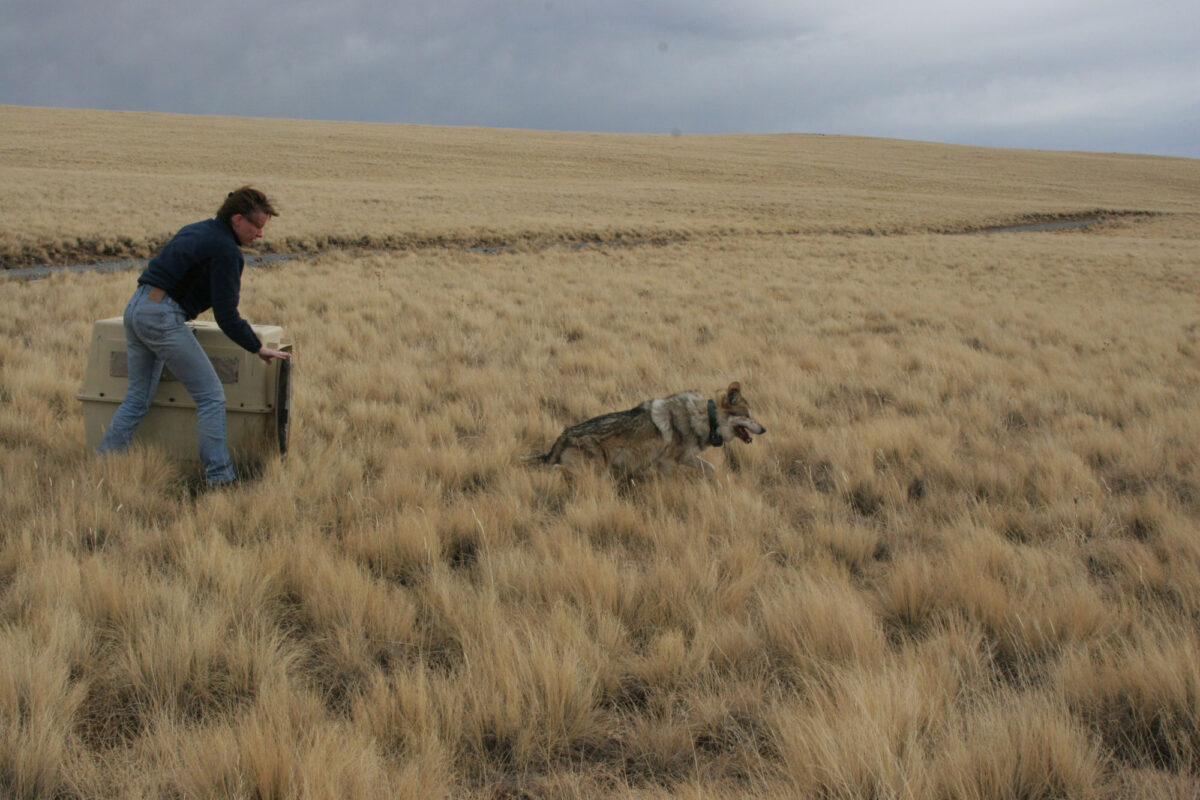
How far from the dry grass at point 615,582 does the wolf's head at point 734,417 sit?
313mm

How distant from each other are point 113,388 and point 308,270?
13.9 m

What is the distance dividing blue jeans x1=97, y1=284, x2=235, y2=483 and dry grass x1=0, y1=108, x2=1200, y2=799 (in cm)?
32

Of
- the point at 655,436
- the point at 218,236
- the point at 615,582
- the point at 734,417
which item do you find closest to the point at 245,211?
the point at 218,236

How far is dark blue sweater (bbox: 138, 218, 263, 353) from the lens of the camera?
4750mm

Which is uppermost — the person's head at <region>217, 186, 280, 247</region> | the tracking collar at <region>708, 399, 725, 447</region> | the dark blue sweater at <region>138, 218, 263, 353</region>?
the person's head at <region>217, 186, 280, 247</region>

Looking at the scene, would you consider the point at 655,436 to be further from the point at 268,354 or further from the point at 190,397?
the point at 190,397

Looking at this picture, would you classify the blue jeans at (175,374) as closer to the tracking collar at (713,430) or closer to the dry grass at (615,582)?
the dry grass at (615,582)

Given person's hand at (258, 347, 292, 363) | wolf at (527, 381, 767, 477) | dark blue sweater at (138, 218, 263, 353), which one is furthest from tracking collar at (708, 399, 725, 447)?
dark blue sweater at (138, 218, 263, 353)

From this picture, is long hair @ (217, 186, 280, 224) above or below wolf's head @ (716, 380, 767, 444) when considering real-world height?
above

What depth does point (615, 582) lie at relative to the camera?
3.66 metres

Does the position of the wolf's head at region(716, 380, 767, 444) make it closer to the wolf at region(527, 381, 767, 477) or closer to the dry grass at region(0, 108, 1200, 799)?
the wolf at region(527, 381, 767, 477)

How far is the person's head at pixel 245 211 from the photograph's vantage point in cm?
476

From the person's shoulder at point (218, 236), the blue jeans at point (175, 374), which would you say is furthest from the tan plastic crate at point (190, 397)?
the person's shoulder at point (218, 236)

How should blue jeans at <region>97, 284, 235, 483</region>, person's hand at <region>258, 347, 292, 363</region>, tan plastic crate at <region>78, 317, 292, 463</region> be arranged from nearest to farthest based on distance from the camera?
1. blue jeans at <region>97, 284, 235, 483</region>
2. person's hand at <region>258, 347, 292, 363</region>
3. tan plastic crate at <region>78, 317, 292, 463</region>
